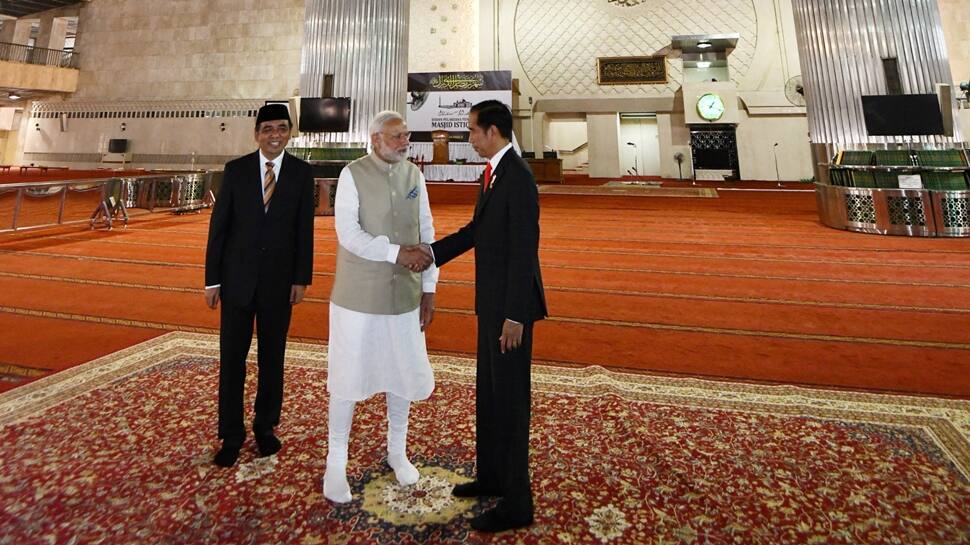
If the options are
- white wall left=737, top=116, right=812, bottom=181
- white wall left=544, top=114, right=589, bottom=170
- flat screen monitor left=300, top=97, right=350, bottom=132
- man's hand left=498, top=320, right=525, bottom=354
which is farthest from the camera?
white wall left=544, top=114, right=589, bottom=170

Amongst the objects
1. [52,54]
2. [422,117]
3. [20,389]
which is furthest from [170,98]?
[20,389]

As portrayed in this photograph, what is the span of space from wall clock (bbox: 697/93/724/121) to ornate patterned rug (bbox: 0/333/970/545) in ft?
40.8

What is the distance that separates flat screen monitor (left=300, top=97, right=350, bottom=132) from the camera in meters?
7.20

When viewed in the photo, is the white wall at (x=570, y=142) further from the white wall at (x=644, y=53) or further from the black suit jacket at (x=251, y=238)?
the black suit jacket at (x=251, y=238)

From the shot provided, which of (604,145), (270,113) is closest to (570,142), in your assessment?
(604,145)

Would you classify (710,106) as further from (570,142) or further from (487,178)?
(487,178)

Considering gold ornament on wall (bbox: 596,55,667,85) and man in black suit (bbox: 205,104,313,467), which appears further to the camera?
gold ornament on wall (bbox: 596,55,667,85)

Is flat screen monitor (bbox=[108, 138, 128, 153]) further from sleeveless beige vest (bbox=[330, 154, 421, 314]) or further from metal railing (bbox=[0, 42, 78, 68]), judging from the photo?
A: sleeveless beige vest (bbox=[330, 154, 421, 314])

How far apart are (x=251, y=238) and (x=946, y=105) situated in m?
7.42

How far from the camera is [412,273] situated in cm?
117

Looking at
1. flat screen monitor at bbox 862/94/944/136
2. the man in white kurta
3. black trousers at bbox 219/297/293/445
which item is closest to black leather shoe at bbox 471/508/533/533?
the man in white kurta

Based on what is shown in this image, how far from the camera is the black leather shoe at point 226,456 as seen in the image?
125cm

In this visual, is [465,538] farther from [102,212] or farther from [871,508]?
[102,212]

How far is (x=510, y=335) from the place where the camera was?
0.96m
